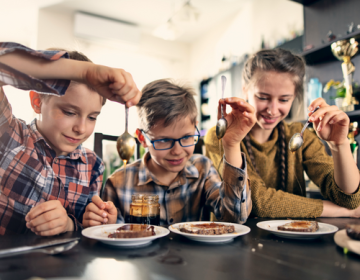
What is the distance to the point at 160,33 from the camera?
195 inches

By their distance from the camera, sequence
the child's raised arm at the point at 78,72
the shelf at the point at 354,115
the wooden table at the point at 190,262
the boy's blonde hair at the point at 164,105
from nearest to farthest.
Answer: the wooden table at the point at 190,262 → the child's raised arm at the point at 78,72 → the boy's blonde hair at the point at 164,105 → the shelf at the point at 354,115

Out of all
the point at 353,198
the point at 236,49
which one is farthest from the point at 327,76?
the point at 236,49

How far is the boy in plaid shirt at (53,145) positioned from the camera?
0.72 m

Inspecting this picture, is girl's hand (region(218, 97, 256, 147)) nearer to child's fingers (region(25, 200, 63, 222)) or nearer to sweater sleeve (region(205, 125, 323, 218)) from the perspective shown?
sweater sleeve (region(205, 125, 323, 218))

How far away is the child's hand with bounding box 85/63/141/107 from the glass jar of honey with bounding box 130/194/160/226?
0.30 metres

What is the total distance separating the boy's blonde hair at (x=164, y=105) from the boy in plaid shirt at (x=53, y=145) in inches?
10.6

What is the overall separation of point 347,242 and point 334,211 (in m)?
0.58

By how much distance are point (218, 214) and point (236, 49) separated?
4552mm

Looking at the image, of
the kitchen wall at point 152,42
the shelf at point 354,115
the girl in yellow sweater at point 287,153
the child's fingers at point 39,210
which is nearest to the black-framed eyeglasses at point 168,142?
the girl in yellow sweater at point 287,153

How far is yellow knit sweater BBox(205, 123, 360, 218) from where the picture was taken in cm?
112

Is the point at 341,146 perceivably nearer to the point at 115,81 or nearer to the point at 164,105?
the point at 164,105

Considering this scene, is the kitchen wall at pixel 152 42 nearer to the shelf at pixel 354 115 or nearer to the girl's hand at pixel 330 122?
the shelf at pixel 354 115

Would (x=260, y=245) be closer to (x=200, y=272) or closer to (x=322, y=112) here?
(x=200, y=272)

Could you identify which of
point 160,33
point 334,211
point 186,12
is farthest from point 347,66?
Result: point 160,33
